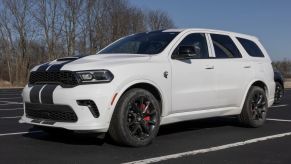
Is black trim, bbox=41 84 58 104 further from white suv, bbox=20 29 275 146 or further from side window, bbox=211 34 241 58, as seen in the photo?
side window, bbox=211 34 241 58

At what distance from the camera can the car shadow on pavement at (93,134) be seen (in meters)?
6.81

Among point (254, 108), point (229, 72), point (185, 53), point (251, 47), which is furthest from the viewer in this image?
point (251, 47)

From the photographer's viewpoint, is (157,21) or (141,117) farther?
(157,21)

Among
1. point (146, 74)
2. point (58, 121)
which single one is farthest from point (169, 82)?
point (58, 121)

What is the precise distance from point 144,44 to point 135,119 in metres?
1.48

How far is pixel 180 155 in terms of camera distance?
5848 mm

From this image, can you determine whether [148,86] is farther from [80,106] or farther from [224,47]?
[224,47]

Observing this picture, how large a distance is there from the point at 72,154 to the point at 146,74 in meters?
1.43

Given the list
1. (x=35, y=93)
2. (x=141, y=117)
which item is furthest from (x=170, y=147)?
(x=35, y=93)

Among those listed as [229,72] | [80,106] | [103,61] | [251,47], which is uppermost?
[251,47]

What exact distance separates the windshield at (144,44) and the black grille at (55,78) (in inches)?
56.8

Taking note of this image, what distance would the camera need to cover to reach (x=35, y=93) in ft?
20.8

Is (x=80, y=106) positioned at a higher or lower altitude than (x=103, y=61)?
lower

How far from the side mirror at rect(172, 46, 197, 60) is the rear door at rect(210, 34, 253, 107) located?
0.78 m
